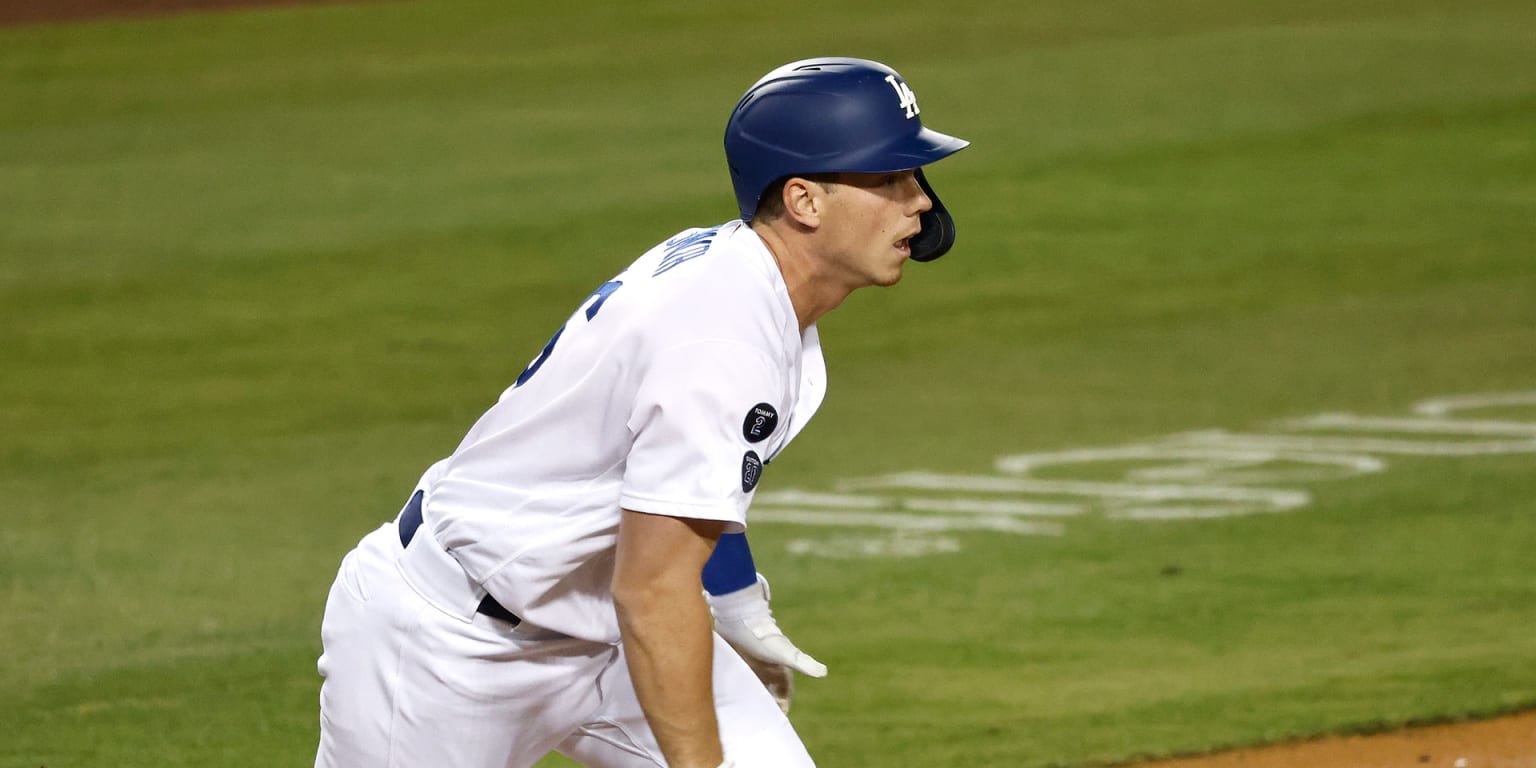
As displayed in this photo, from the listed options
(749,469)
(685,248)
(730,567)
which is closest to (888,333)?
(730,567)

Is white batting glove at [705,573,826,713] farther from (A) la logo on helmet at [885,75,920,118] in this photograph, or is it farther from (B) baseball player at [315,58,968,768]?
(A) la logo on helmet at [885,75,920,118]

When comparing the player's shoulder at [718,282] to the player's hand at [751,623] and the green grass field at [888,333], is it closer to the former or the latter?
the player's hand at [751,623]

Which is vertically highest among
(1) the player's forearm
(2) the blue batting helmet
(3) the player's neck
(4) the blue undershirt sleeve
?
(2) the blue batting helmet

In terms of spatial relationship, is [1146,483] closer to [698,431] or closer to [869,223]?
[869,223]

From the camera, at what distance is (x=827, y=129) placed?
347 cm

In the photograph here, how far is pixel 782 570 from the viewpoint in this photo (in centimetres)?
723

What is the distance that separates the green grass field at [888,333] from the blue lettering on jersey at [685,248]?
2379 millimetres

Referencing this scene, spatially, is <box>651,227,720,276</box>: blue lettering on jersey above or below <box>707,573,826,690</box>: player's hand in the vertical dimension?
above

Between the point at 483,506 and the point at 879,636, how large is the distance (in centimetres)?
321

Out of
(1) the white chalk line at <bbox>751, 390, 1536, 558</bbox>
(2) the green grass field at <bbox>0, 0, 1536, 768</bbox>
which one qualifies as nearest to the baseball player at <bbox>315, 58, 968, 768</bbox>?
(2) the green grass field at <bbox>0, 0, 1536, 768</bbox>

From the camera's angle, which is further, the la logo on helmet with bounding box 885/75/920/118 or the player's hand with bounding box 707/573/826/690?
the player's hand with bounding box 707/573/826/690

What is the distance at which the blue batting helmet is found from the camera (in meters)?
3.47

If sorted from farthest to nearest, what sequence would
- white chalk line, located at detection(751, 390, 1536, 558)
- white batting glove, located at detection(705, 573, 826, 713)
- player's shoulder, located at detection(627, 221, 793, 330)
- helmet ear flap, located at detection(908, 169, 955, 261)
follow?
1. white chalk line, located at detection(751, 390, 1536, 558)
2. white batting glove, located at detection(705, 573, 826, 713)
3. helmet ear flap, located at detection(908, 169, 955, 261)
4. player's shoulder, located at detection(627, 221, 793, 330)

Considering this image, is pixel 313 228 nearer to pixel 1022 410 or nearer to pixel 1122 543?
pixel 1022 410
